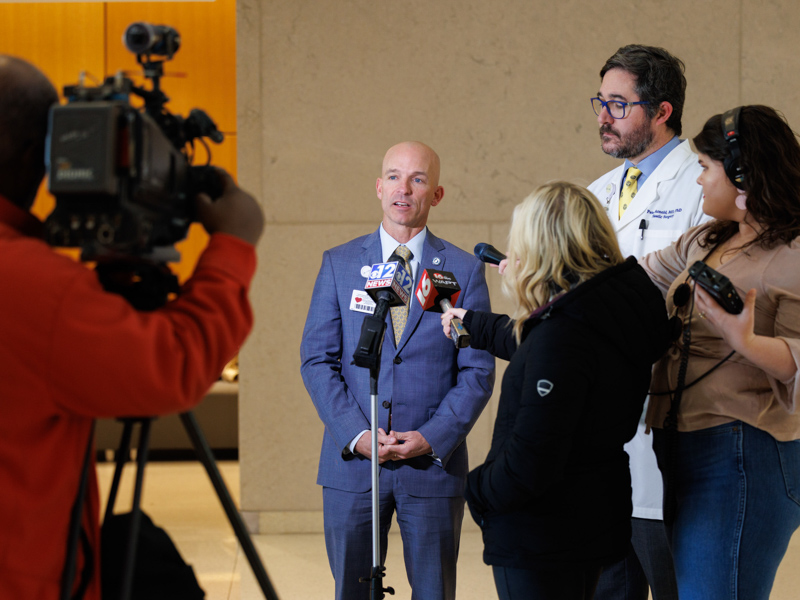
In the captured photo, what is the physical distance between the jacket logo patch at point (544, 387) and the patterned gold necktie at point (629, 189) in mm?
1177

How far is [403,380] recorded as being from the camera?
2.22 m

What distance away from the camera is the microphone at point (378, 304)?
1.76 metres

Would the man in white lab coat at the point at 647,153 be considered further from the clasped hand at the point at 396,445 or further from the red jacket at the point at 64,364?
the red jacket at the point at 64,364

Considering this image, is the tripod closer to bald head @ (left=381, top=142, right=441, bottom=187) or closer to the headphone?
the headphone

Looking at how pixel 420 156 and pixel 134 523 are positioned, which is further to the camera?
pixel 420 156

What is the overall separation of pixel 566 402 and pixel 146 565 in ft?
2.58

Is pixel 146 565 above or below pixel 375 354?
below

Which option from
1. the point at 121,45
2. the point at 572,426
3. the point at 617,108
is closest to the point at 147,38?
the point at 572,426

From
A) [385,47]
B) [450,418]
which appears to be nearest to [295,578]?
[450,418]

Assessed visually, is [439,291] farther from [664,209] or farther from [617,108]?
[617,108]

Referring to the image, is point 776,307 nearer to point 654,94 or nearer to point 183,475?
point 654,94

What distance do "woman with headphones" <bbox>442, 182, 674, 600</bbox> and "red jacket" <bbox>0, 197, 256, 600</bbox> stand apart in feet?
2.23

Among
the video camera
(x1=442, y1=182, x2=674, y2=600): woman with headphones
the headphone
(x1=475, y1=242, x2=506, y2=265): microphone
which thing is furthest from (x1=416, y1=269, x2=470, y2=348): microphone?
the video camera

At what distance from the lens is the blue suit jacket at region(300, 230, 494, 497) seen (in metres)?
2.17
